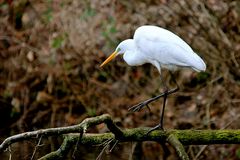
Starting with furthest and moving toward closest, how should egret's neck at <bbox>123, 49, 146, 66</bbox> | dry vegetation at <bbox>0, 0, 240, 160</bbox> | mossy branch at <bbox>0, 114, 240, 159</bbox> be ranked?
dry vegetation at <bbox>0, 0, 240, 160</bbox> → egret's neck at <bbox>123, 49, 146, 66</bbox> → mossy branch at <bbox>0, 114, 240, 159</bbox>

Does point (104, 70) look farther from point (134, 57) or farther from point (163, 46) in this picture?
point (163, 46)

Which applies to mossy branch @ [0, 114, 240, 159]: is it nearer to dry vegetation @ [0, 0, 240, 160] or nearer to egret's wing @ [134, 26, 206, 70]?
egret's wing @ [134, 26, 206, 70]

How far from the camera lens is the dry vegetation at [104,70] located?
7.73 meters

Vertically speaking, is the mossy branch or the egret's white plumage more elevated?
the egret's white plumage

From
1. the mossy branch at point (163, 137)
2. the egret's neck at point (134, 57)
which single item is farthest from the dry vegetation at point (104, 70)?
the mossy branch at point (163, 137)

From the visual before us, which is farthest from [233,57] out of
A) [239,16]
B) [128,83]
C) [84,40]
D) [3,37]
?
[3,37]

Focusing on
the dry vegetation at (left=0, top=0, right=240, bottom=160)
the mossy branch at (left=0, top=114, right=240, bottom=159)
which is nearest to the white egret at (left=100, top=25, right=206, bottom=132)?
the mossy branch at (left=0, top=114, right=240, bottom=159)

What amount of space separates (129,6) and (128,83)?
4.33ft

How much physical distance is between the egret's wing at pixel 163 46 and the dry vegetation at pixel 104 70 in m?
2.43

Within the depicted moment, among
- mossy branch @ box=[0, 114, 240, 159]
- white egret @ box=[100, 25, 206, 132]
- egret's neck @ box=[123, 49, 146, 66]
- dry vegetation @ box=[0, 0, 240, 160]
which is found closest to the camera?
mossy branch @ box=[0, 114, 240, 159]

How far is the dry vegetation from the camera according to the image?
304 inches

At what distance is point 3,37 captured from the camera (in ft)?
34.5

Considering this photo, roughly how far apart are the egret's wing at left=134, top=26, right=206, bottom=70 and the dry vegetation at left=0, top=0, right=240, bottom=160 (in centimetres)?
243

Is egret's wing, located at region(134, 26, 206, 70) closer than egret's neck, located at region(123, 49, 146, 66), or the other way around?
egret's wing, located at region(134, 26, 206, 70)
